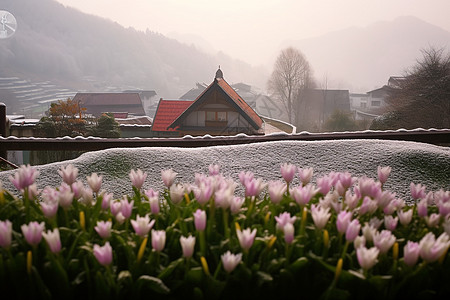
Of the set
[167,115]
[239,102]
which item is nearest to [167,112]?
[167,115]

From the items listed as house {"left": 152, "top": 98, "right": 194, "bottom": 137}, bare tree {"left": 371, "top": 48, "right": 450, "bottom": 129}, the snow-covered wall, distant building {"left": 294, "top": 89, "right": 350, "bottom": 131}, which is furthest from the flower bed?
distant building {"left": 294, "top": 89, "right": 350, "bottom": 131}

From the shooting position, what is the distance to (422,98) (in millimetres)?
5574

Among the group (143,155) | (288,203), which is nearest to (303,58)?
(143,155)

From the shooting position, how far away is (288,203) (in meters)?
0.81

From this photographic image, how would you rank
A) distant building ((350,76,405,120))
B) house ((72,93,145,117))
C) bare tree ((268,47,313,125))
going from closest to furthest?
house ((72,93,145,117))
distant building ((350,76,405,120))
bare tree ((268,47,313,125))

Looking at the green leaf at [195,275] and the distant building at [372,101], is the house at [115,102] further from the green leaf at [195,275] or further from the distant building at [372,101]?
the green leaf at [195,275]

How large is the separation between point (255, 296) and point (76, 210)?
383 millimetres

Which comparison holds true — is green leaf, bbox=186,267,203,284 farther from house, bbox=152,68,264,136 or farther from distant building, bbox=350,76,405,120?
distant building, bbox=350,76,405,120

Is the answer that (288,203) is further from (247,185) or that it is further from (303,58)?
(303,58)

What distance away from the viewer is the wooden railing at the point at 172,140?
194 centimetres

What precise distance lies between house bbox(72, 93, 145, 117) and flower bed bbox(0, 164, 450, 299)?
4.87 meters

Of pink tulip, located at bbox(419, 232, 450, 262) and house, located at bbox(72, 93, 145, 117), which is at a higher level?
house, located at bbox(72, 93, 145, 117)

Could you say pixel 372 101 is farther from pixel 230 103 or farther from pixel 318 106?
pixel 230 103

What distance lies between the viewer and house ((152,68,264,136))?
446 cm
